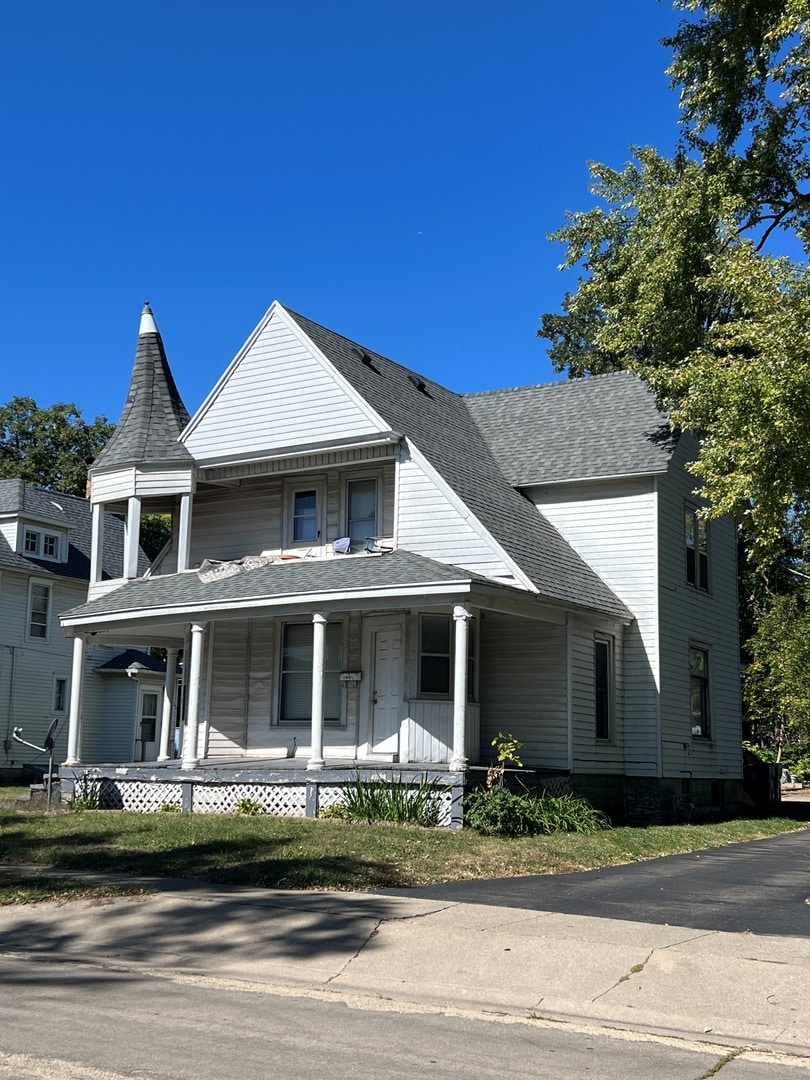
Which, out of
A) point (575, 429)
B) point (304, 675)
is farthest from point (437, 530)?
point (575, 429)

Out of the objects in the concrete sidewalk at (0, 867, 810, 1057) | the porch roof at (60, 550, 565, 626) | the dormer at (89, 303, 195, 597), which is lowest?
the concrete sidewalk at (0, 867, 810, 1057)

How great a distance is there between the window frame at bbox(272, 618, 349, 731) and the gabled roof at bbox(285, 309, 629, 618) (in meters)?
3.33

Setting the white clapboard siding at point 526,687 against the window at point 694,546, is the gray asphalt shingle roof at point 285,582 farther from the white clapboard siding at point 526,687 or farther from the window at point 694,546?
the window at point 694,546

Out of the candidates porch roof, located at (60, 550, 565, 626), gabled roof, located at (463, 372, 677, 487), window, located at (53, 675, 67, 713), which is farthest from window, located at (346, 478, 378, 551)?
window, located at (53, 675, 67, 713)

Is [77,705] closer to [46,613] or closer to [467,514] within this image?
[467,514]

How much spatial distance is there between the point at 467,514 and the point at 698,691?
7.59 meters

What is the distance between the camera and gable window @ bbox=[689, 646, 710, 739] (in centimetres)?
2403

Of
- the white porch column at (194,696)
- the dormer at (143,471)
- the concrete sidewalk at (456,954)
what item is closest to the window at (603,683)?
the white porch column at (194,696)

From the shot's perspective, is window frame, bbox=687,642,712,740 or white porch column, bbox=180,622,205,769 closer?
white porch column, bbox=180,622,205,769

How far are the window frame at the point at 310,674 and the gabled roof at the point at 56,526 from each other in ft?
48.8

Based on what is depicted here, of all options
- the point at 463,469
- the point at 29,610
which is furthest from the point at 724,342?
the point at 29,610

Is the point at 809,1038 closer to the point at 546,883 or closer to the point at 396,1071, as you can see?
the point at 396,1071

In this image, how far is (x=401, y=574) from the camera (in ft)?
61.4

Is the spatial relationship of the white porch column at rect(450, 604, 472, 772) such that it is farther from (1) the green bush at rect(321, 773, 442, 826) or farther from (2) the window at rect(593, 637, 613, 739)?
(2) the window at rect(593, 637, 613, 739)
